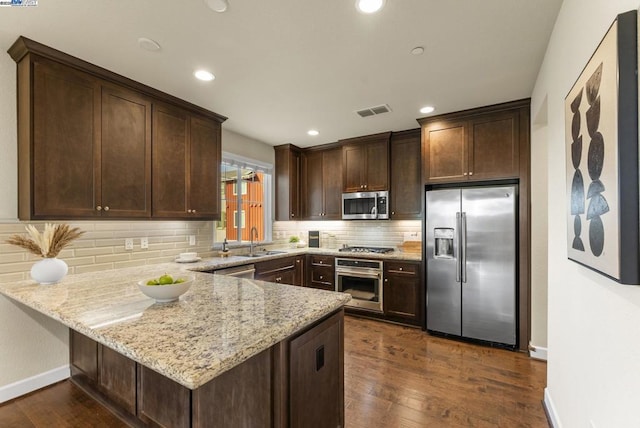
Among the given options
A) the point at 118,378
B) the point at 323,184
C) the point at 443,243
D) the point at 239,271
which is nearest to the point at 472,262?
the point at 443,243

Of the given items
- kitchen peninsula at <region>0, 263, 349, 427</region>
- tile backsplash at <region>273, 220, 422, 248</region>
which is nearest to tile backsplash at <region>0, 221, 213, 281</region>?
kitchen peninsula at <region>0, 263, 349, 427</region>

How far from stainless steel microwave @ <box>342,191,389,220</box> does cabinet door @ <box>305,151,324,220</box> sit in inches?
18.9

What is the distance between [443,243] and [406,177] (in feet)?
3.71

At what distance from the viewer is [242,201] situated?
442 cm

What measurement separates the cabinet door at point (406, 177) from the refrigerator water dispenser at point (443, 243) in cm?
59

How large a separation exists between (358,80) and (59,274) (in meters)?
2.80

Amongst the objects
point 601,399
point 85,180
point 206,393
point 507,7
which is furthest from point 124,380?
point 507,7

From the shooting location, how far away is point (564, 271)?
5.61ft

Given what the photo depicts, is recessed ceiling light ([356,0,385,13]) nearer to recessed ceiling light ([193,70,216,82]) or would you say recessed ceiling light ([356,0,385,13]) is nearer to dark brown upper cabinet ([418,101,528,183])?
recessed ceiling light ([193,70,216,82])

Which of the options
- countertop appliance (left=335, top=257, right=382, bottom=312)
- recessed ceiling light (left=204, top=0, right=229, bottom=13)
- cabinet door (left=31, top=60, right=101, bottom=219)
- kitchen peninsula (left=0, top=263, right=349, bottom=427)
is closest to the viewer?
kitchen peninsula (left=0, top=263, right=349, bottom=427)

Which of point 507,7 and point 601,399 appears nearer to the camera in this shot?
point 601,399

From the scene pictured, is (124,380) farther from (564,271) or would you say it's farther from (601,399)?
(564,271)

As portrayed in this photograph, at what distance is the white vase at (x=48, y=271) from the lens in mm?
1961

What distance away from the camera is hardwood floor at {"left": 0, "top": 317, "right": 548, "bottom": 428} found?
6.40 feet
